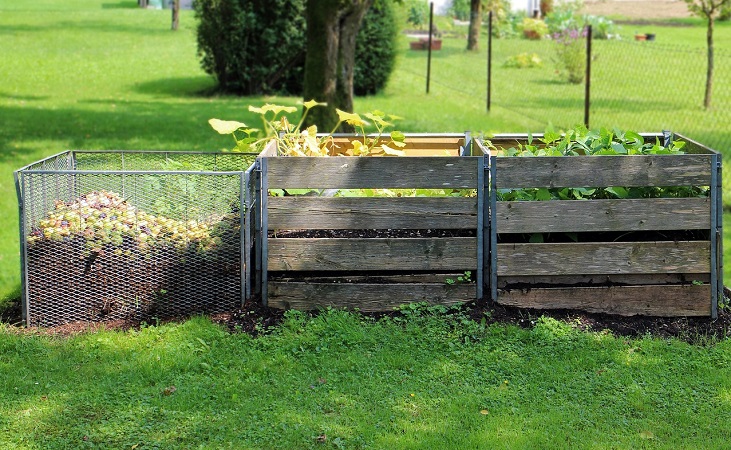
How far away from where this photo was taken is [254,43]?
1891 centimetres

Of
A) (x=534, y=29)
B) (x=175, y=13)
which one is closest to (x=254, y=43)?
(x=175, y=13)

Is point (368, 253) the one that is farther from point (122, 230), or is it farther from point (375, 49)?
point (375, 49)

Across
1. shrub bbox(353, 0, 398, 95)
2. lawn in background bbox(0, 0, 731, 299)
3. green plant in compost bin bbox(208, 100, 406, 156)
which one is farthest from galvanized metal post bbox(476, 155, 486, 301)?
shrub bbox(353, 0, 398, 95)

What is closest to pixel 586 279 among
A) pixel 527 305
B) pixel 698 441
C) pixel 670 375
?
pixel 527 305

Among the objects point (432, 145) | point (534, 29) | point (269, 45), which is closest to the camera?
point (432, 145)

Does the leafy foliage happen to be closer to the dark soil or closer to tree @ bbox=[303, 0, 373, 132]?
the dark soil

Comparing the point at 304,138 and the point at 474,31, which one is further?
the point at 474,31

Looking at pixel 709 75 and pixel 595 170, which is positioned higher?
pixel 709 75

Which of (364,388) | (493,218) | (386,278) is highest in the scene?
(493,218)

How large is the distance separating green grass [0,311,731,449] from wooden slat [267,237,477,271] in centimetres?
33

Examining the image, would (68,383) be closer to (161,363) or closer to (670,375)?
(161,363)

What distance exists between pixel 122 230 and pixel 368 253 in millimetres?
1531

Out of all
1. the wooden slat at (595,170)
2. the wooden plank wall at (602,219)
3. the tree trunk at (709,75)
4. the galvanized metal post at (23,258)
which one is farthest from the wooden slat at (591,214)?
the tree trunk at (709,75)

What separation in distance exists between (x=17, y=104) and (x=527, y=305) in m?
14.4
